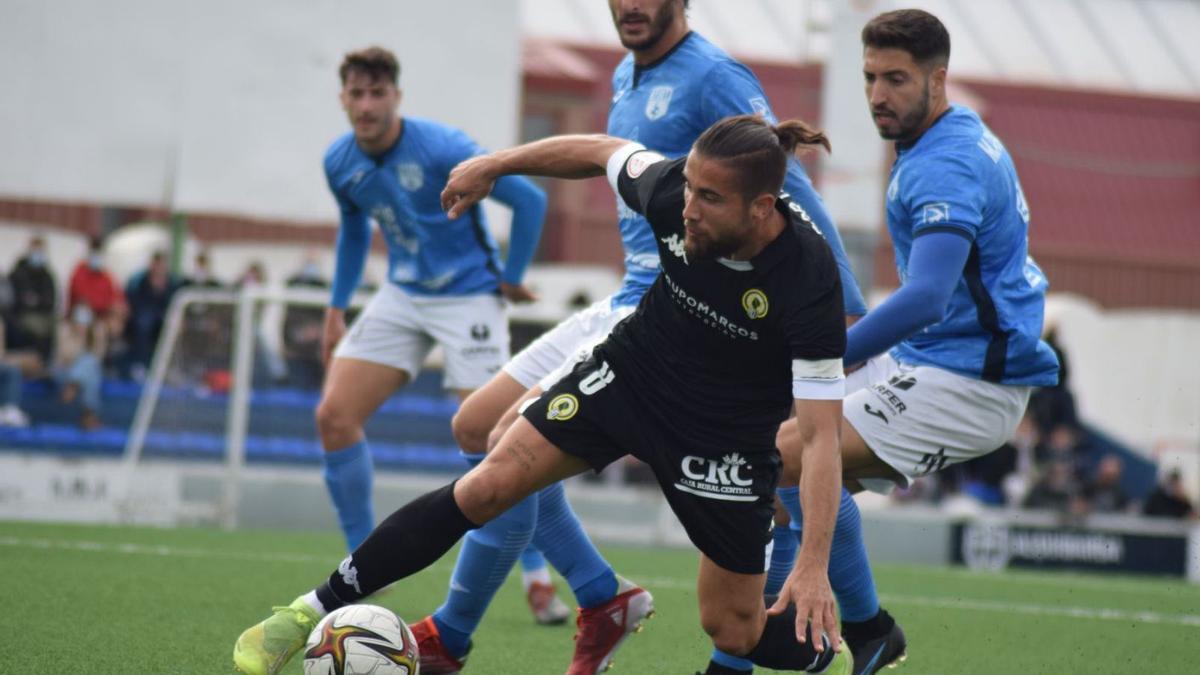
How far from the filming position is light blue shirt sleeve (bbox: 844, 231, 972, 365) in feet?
16.3

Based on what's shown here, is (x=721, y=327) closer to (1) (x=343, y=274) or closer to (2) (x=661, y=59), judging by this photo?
(2) (x=661, y=59)

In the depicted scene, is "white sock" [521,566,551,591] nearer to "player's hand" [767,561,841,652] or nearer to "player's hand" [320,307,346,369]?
Result: "player's hand" [320,307,346,369]

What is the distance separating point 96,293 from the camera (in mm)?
15320

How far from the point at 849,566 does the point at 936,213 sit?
3.99 ft

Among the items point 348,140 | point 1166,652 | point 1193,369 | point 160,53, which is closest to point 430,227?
point 348,140

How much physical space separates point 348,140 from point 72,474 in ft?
20.8

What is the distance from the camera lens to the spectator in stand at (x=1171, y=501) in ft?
50.3

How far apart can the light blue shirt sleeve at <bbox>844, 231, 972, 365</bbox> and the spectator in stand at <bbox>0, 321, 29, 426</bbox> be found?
33.8 feet

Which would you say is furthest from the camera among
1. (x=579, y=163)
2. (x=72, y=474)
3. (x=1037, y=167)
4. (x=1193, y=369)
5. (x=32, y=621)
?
(x=1037, y=167)

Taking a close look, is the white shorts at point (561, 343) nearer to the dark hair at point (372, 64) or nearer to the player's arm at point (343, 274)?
the dark hair at point (372, 64)

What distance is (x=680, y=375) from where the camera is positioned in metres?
4.74

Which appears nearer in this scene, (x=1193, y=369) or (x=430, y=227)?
(x=430, y=227)

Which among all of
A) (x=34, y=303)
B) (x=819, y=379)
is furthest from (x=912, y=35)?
(x=34, y=303)

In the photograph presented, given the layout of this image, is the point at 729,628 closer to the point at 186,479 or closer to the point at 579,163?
the point at 579,163
